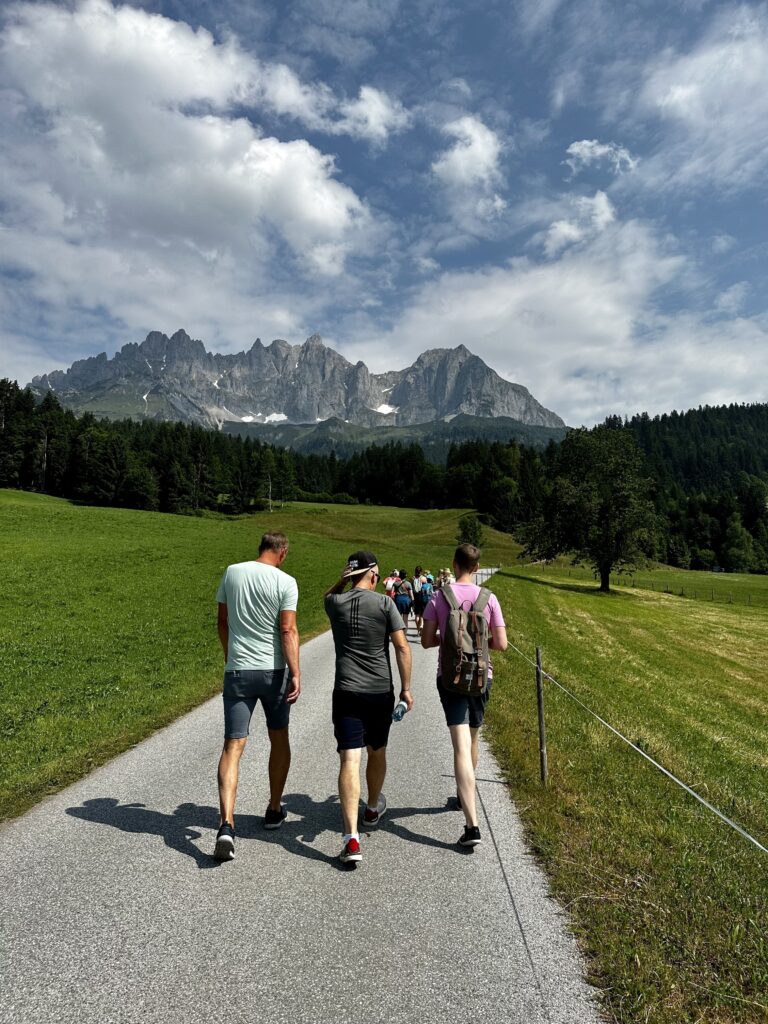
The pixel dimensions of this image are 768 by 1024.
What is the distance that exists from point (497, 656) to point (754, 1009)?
1396 centimetres

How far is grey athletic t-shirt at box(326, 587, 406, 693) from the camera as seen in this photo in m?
5.58

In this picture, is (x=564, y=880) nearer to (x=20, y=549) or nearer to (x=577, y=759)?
(x=577, y=759)

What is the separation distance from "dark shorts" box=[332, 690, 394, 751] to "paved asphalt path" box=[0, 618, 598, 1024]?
1.07 metres

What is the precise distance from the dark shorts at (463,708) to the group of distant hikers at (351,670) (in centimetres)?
1

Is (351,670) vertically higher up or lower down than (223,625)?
lower down

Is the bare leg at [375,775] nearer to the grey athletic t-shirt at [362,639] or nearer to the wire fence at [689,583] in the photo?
the grey athletic t-shirt at [362,639]

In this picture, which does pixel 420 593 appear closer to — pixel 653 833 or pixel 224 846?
pixel 653 833

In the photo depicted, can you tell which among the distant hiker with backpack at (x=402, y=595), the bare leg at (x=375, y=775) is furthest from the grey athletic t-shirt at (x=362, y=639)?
the distant hiker with backpack at (x=402, y=595)

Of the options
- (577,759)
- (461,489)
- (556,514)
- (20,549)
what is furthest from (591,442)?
(461,489)

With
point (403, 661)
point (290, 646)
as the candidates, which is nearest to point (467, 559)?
point (403, 661)

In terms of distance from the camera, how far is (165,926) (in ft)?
13.4

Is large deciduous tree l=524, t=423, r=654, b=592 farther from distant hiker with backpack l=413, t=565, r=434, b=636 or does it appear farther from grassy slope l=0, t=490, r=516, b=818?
distant hiker with backpack l=413, t=565, r=434, b=636

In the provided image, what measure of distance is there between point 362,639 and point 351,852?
1899 millimetres

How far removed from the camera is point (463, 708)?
593 centimetres
